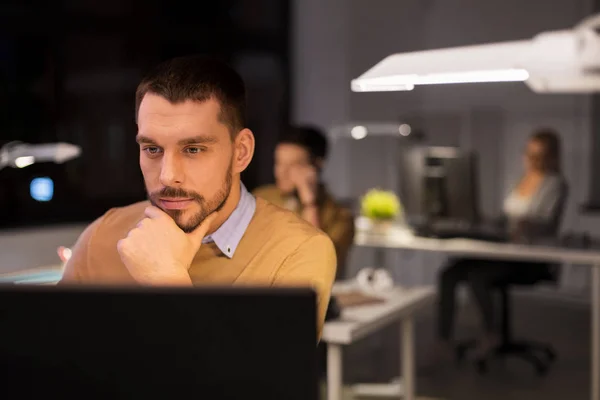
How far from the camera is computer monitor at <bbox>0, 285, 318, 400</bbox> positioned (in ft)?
2.23

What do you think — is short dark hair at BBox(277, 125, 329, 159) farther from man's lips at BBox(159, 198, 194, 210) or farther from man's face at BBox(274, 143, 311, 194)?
man's lips at BBox(159, 198, 194, 210)

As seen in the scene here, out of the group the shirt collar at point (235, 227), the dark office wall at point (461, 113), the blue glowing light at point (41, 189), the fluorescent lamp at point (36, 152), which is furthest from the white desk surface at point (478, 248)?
the shirt collar at point (235, 227)

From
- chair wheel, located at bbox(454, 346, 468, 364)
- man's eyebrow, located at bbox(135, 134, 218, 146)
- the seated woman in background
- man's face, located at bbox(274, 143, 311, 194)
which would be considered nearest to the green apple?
the seated woman in background

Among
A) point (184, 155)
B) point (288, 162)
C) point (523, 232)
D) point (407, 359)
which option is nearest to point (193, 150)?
point (184, 155)

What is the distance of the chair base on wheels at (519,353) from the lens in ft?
14.8

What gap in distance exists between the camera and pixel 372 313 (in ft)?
9.87

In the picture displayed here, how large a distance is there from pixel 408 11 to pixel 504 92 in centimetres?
113

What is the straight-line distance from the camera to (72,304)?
0.71 meters

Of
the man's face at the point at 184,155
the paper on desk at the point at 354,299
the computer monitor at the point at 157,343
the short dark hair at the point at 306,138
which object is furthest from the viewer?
the paper on desk at the point at 354,299

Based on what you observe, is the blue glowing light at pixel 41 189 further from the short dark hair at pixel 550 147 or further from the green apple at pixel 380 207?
the short dark hair at pixel 550 147

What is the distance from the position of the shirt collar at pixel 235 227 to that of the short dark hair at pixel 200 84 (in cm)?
14

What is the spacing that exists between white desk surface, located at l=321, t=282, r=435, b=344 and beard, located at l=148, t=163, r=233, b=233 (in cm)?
123

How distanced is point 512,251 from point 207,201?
317 centimetres

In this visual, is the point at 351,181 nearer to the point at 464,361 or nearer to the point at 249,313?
the point at 464,361
